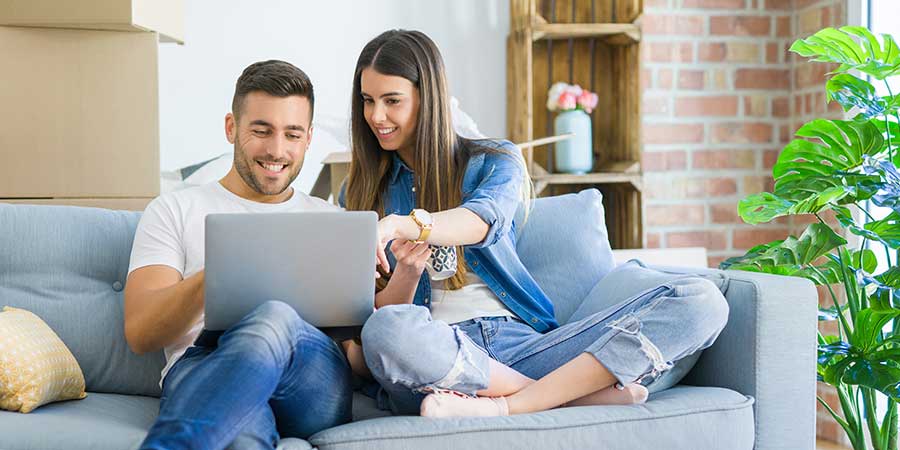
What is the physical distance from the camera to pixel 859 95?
2.20 m

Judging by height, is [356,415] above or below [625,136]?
below

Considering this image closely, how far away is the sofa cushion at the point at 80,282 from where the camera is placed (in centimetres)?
199

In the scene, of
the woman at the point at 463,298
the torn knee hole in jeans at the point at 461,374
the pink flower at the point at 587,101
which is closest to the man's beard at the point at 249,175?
the woman at the point at 463,298

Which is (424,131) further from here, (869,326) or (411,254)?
(869,326)

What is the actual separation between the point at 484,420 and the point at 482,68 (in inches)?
78.2

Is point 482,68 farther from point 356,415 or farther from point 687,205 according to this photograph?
point 356,415

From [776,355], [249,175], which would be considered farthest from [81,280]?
[776,355]

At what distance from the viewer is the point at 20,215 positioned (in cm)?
203

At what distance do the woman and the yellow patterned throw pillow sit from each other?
528 millimetres

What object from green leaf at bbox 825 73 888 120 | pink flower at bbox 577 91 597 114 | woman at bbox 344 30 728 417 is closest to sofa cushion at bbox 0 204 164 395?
woman at bbox 344 30 728 417

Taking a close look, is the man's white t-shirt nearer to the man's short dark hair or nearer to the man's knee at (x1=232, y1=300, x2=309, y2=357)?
the man's short dark hair

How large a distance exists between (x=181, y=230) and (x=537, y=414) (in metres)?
0.77

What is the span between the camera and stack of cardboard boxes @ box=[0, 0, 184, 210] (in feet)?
8.55

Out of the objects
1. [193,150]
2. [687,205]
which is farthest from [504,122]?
[193,150]
